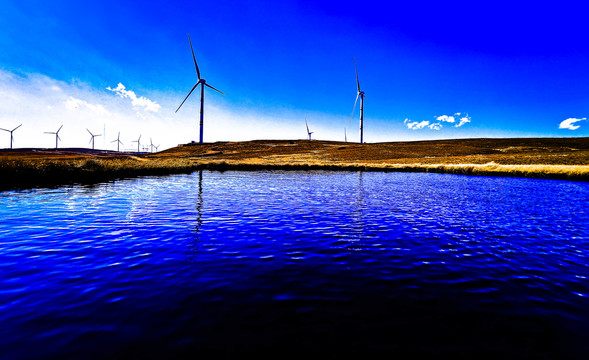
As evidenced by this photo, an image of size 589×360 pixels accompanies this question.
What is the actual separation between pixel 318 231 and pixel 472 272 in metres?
6.89

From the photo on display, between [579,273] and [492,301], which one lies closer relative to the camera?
[492,301]

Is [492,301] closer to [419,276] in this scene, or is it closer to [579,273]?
[419,276]

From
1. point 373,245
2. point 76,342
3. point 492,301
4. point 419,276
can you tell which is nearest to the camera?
point 76,342

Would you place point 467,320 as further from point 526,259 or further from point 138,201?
point 138,201

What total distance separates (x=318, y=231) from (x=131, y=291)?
8766 mm

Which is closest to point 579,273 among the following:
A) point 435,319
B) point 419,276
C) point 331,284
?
point 419,276

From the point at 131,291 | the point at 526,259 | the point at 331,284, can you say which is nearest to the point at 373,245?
the point at 331,284

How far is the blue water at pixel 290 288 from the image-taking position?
19.3 ft

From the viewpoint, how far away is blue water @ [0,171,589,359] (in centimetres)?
588

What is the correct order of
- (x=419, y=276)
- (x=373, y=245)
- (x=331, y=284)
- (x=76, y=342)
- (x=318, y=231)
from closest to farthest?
1. (x=76, y=342)
2. (x=331, y=284)
3. (x=419, y=276)
4. (x=373, y=245)
5. (x=318, y=231)

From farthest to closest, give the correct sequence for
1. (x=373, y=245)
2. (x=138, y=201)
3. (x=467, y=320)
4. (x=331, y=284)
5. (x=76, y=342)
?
(x=138, y=201) → (x=373, y=245) → (x=331, y=284) → (x=467, y=320) → (x=76, y=342)

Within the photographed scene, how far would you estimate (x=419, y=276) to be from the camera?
30.5ft

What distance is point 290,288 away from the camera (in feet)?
27.4

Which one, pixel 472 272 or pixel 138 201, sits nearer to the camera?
pixel 472 272
